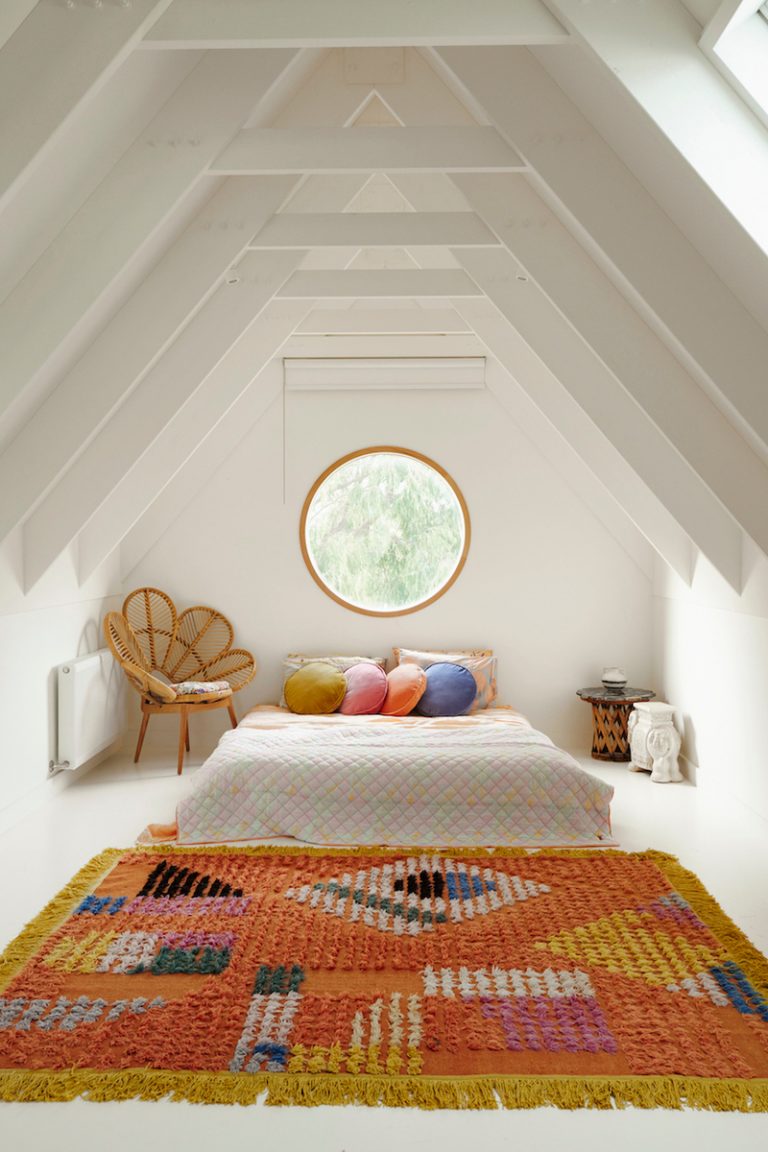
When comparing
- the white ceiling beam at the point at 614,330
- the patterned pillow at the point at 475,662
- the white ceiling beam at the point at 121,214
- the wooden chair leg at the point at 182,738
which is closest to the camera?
the white ceiling beam at the point at 121,214

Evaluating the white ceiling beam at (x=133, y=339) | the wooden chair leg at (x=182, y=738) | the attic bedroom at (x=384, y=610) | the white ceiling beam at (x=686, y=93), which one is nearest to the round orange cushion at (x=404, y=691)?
the attic bedroom at (x=384, y=610)

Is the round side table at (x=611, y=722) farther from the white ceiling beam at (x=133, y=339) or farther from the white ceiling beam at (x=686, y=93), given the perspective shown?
the white ceiling beam at (x=686, y=93)

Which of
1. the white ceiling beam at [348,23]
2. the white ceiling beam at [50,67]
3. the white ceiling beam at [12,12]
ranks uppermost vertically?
the white ceiling beam at [348,23]

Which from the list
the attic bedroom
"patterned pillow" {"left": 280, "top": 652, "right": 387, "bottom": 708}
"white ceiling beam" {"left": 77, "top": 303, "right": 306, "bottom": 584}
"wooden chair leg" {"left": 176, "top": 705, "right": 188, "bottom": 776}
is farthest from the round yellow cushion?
"white ceiling beam" {"left": 77, "top": 303, "right": 306, "bottom": 584}

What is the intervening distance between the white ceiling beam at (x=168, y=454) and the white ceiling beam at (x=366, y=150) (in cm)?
228

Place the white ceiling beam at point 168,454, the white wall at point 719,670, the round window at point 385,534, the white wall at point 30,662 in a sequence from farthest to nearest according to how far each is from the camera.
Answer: the round window at point 385,534 < the white ceiling beam at point 168,454 < the white wall at point 719,670 < the white wall at point 30,662

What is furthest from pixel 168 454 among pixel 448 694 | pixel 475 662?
pixel 475 662

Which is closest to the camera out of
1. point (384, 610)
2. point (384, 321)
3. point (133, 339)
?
point (133, 339)

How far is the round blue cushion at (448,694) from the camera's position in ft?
19.8

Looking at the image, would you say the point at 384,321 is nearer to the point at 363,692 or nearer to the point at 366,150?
the point at 363,692

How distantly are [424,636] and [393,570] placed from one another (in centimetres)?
131

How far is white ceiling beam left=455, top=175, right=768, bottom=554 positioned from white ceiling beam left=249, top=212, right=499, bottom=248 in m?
0.27

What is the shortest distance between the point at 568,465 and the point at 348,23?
441cm

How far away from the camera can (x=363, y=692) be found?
6066 mm
